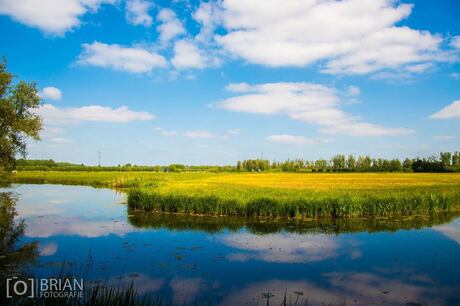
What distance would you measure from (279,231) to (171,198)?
1212 centimetres

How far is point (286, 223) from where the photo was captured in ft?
88.1

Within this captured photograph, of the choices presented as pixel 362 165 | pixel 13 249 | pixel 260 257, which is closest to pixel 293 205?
pixel 260 257

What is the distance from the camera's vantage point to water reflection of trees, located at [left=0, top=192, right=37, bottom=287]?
14.3 m

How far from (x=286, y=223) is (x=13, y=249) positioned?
1700cm

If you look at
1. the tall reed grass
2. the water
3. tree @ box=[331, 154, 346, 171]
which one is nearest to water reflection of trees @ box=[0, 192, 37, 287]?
the water

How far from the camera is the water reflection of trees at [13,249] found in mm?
14330

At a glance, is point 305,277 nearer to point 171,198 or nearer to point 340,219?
point 340,219

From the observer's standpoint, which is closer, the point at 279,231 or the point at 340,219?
the point at 279,231

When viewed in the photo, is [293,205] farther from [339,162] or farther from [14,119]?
[339,162]

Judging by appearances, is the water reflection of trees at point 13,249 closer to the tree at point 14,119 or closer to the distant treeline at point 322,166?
the tree at point 14,119

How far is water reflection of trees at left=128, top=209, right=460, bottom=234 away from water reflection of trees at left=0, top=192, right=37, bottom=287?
7541 mm

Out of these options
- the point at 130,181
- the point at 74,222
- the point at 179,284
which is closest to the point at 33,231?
the point at 74,222

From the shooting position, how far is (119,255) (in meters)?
17.4

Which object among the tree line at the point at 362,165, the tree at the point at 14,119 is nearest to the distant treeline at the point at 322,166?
the tree line at the point at 362,165
